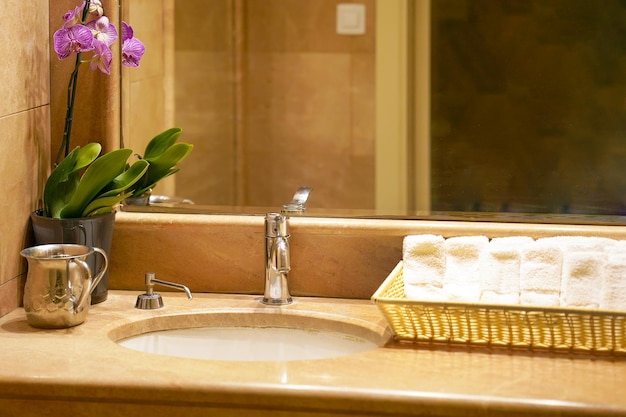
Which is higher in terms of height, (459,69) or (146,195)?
(459,69)

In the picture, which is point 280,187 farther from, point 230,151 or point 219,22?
point 219,22

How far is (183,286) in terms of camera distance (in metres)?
1.69

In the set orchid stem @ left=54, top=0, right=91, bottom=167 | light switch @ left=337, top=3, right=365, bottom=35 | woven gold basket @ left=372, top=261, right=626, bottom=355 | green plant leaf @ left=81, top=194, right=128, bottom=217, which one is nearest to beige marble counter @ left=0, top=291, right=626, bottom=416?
woven gold basket @ left=372, top=261, right=626, bottom=355

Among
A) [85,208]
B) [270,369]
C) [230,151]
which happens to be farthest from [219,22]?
[270,369]

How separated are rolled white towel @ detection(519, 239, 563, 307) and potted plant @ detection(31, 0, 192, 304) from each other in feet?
1.92

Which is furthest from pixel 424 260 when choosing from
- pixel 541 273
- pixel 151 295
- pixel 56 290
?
pixel 56 290

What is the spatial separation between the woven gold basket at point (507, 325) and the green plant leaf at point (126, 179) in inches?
17.2

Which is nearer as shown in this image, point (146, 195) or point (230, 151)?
point (146, 195)

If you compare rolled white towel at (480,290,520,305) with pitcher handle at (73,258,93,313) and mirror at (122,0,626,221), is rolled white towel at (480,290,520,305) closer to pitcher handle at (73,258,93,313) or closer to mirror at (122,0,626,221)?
mirror at (122,0,626,221)

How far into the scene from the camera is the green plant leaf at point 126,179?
1632mm

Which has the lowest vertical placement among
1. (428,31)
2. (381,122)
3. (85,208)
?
(85,208)

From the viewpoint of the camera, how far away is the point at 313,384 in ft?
4.27

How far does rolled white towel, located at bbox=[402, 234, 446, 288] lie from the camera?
1595mm

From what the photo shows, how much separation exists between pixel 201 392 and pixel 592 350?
1.78 ft
